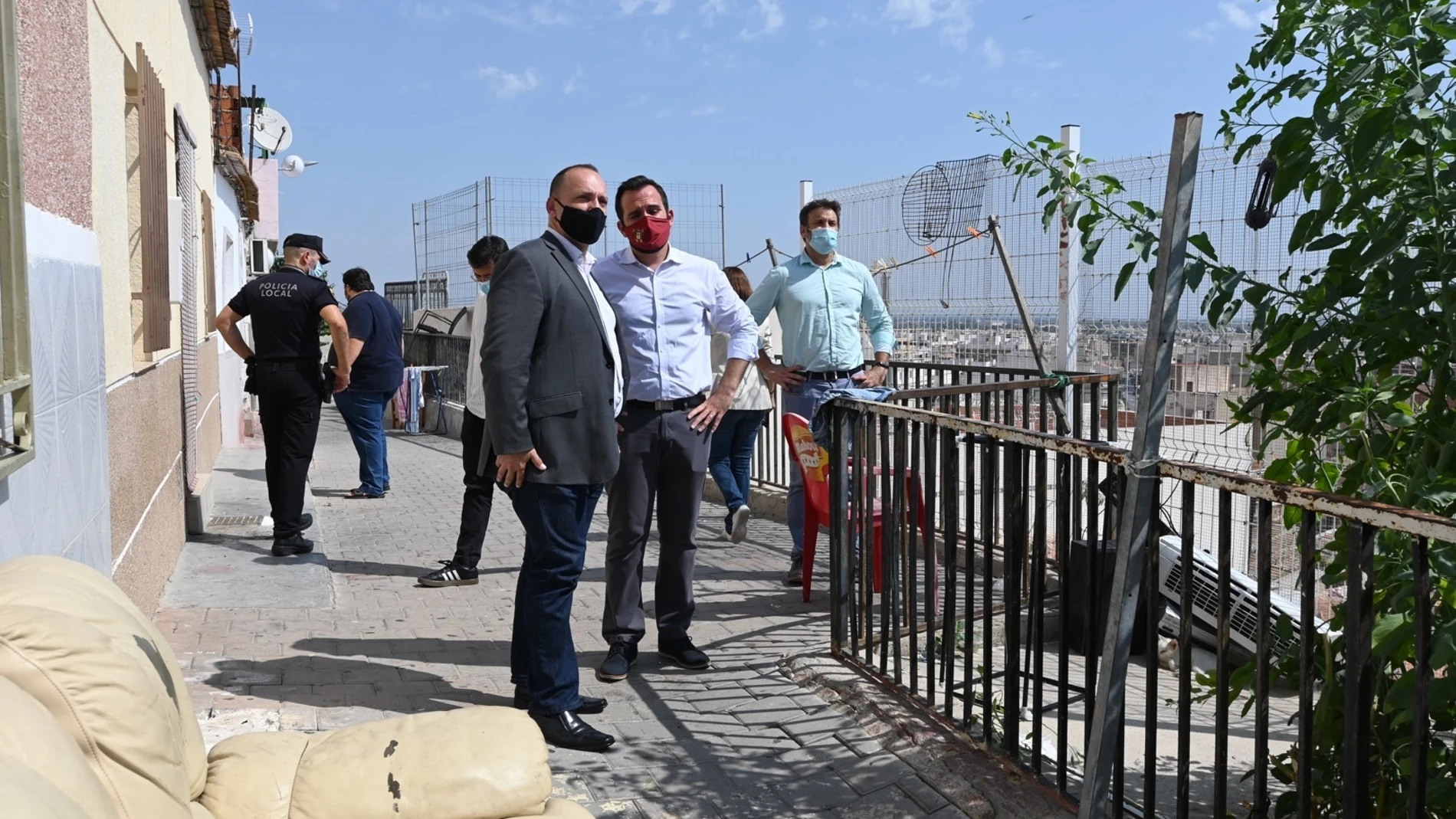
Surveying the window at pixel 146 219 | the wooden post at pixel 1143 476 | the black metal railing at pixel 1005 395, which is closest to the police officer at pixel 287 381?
the window at pixel 146 219

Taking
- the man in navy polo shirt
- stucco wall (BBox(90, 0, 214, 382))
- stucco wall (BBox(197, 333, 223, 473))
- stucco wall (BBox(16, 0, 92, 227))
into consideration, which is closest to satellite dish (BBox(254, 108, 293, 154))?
stucco wall (BBox(197, 333, 223, 473))

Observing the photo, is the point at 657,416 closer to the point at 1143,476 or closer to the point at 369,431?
the point at 1143,476

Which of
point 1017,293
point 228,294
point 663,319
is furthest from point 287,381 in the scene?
point 228,294

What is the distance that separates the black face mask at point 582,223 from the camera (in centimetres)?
468

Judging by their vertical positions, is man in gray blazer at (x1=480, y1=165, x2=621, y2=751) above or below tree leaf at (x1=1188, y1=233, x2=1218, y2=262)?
below

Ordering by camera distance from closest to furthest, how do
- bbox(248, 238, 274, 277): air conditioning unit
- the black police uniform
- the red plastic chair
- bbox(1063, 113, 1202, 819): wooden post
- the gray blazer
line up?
bbox(1063, 113, 1202, 819): wooden post
the gray blazer
the red plastic chair
the black police uniform
bbox(248, 238, 274, 277): air conditioning unit

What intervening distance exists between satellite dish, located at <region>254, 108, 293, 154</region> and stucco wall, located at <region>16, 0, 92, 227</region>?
17.0 meters

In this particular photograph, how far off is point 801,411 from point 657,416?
2.15 metres

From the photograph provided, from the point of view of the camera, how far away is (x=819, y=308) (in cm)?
698

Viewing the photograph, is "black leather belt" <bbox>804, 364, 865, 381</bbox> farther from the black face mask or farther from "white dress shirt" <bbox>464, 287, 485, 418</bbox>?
the black face mask

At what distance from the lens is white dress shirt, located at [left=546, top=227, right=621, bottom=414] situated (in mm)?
4656

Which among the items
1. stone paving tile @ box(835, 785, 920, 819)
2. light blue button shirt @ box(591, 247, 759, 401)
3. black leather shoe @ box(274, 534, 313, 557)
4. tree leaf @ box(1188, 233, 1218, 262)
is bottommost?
stone paving tile @ box(835, 785, 920, 819)

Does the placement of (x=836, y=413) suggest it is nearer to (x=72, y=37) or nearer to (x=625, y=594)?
(x=625, y=594)

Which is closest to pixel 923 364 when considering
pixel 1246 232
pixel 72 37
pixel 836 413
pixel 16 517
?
pixel 1246 232
